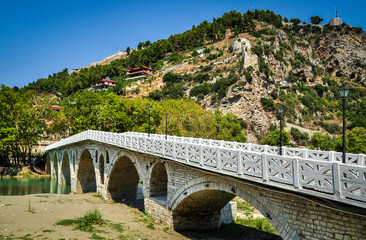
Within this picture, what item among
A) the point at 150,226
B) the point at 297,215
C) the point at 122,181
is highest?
the point at 297,215

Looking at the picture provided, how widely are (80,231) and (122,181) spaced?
1142 centimetres

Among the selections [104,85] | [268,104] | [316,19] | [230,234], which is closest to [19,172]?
[230,234]

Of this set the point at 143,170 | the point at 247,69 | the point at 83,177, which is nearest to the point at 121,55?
the point at 247,69

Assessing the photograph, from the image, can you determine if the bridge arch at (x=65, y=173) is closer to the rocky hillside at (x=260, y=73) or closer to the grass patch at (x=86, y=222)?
the grass patch at (x=86, y=222)

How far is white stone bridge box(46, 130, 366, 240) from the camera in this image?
6676mm

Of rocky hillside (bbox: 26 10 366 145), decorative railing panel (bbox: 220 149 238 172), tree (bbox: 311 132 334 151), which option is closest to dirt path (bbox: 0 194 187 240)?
decorative railing panel (bbox: 220 149 238 172)

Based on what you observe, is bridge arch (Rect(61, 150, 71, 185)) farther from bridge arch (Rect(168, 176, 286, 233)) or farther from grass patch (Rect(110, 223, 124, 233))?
bridge arch (Rect(168, 176, 286, 233))

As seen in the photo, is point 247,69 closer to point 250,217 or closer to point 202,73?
point 202,73

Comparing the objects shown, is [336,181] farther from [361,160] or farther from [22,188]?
[22,188]

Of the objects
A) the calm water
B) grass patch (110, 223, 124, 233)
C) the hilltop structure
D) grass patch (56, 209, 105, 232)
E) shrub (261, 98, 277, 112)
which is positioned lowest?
the calm water

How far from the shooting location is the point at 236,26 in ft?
347

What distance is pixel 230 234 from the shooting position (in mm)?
16094

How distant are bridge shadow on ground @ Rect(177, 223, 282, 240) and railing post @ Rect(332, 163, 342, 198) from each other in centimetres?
Answer: 989

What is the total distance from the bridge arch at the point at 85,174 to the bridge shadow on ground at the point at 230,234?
824 inches
